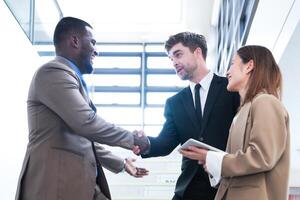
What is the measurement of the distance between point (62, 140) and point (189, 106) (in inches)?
35.3

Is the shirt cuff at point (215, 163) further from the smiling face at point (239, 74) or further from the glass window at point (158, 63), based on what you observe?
the glass window at point (158, 63)

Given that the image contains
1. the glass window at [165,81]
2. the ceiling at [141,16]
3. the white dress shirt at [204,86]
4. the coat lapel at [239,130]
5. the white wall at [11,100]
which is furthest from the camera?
the glass window at [165,81]

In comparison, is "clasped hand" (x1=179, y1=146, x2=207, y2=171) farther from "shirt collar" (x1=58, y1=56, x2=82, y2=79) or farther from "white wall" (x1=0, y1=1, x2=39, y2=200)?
"white wall" (x1=0, y1=1, x2=39, y2=200)

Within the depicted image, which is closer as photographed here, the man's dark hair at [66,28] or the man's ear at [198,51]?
the man's dark hair at [66,28]

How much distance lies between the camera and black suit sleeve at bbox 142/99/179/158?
298 cm

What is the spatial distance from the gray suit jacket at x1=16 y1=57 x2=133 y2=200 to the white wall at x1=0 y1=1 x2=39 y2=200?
5.47 feet

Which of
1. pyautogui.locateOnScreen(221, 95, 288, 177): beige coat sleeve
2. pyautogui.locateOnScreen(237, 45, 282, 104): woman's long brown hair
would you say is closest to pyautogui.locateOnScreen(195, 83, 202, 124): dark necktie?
pyautogui.locateOnScreen(237, 45, 282, 104): woman's long brown hair

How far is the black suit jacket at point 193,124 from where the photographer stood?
8.96 feet

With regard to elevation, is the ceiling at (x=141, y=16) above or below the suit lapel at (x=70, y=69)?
below

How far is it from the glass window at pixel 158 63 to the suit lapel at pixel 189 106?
24.3ft

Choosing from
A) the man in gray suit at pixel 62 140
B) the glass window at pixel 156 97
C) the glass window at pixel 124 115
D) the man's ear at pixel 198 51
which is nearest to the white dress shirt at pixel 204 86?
the man's ear at pixel 198 51

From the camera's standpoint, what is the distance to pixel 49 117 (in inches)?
91.0

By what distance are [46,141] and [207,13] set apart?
22.9 feet

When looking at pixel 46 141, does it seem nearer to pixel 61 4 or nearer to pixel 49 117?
pixel 49 117
